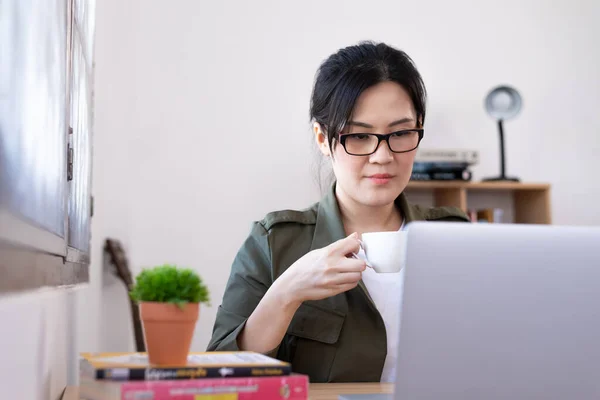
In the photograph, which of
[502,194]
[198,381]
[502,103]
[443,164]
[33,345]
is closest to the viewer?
[198,381]

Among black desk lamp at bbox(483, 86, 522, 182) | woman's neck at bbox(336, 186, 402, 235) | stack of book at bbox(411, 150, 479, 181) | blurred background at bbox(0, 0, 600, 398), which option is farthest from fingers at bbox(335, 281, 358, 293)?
black desk lamp at bbox(483, 86, 522, 182)

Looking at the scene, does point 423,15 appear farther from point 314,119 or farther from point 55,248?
point 55,248

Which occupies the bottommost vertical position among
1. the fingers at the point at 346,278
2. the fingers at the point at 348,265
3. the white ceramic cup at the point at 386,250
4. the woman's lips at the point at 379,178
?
the fingers at the point at 346,278

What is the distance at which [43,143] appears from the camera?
2.81 ft

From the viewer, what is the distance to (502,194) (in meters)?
3.67

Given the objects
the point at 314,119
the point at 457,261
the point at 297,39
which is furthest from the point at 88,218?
the point at 297,39

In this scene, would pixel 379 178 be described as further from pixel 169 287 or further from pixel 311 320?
pixel 169 287

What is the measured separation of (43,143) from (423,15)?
316 cm

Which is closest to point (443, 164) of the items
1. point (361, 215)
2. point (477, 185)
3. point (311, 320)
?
point (477, 185)

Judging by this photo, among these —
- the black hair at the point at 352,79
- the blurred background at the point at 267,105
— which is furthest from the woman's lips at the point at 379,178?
the blurred background at the point at 267,105

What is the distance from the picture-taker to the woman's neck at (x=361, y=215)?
5.12ft

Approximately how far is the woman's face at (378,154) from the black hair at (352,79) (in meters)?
0.02

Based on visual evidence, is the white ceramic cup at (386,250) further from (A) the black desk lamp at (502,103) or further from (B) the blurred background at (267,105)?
(A) the black desk lamp at (502,103)

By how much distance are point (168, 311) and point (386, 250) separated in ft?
1.17
